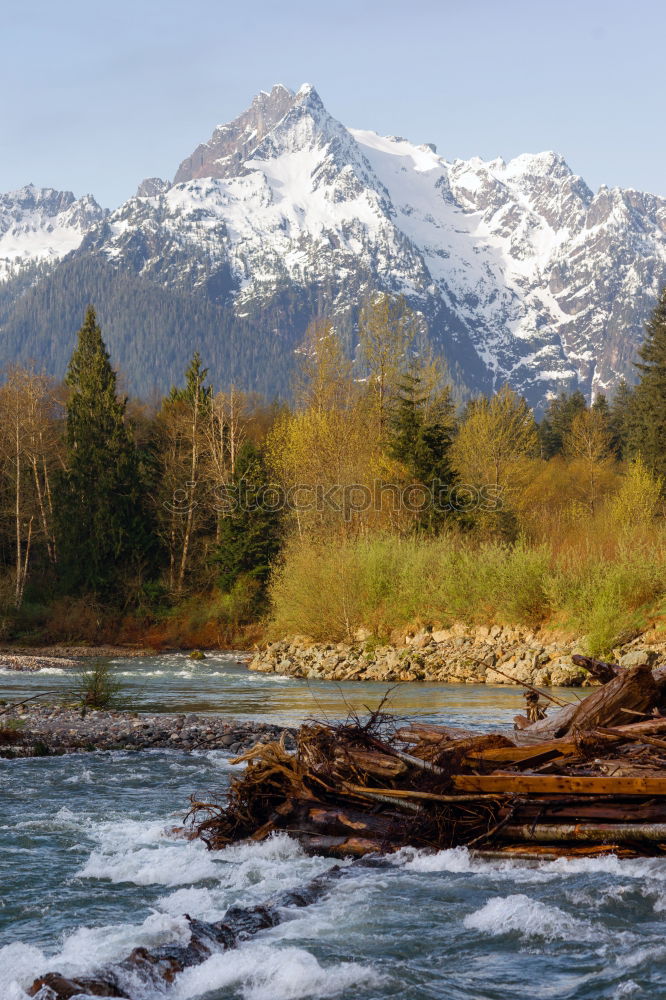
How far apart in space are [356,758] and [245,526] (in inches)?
1431

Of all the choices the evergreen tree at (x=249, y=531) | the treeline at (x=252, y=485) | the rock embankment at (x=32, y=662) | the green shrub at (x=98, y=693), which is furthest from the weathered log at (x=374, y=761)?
the evergreen tree at (x=249, y=531)

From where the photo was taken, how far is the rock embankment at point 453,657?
25.4 meters

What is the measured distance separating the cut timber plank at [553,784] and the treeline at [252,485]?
90.5 feet

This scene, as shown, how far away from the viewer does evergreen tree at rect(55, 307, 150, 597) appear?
45719 mm

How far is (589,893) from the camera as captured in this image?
23.2 ft

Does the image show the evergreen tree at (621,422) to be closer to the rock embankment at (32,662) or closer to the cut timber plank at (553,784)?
the rock embankment at (32,662)

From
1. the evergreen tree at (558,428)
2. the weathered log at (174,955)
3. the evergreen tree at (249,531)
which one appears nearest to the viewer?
the weathered log at (174,955)

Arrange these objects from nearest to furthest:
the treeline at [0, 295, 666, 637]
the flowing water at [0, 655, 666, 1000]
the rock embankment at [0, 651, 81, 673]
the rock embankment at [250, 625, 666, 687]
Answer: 1. the flowing water at [0, 655, 666, 1000]
2. the rock embankment at [250, 625, 666, 687]
3. the rock embankment at [0, 651, 81, 673]
4. the treeline at [0, 295, 666, 637]

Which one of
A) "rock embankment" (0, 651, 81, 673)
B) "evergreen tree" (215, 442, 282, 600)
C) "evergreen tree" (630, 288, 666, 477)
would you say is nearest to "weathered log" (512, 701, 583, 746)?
"rock embankment" (0, 651, 81, 673)

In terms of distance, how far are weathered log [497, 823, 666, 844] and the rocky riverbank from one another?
681cm

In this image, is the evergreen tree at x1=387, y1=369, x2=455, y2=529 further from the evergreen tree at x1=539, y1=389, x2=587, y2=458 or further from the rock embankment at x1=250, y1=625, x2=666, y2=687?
the evergreen tree at x1=539, y1=389, x2=587, y2=458

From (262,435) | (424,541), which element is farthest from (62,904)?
(262,435)

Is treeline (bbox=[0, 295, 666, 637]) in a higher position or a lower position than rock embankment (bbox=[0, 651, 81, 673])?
higher

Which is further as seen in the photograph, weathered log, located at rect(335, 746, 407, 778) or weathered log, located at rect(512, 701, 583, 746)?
weathered log, located at rect(512, 701, 583, 746)
